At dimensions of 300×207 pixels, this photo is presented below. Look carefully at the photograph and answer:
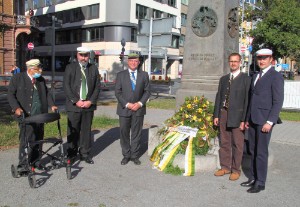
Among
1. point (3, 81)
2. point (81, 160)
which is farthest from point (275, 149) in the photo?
point (3, 81)

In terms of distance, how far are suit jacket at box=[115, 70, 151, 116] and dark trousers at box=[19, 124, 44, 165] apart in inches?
54.8

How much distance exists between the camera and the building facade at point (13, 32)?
31.5 meters

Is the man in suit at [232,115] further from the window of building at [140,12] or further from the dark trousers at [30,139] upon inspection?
the window of building at [140,12]

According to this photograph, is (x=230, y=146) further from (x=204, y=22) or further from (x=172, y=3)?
(x=172, y=3)

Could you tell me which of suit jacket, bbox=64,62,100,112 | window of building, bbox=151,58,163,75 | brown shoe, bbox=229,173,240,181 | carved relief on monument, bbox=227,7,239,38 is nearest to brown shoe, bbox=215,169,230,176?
brown shoe, bbox=229,173,240,181

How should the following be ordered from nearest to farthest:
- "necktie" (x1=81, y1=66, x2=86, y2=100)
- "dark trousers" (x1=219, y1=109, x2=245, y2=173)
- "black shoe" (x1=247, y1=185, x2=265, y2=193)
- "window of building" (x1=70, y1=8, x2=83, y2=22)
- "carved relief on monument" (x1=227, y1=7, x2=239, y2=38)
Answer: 1. "black shoe" (x1=247, y1=185, x2=265, y2=193)
2. "dark trousers" (x1=219, y1=109, x2=245, y2=173)
3. "necktie" (x1=81, y1=66, x2=86, y2=100)
4. "carved relief on monument" (x1=227, y1=7, x2=239, y2=38)
5. "window of building" (x1=70, y1=8, x2=83, y2=22)

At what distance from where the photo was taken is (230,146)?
5871 mm

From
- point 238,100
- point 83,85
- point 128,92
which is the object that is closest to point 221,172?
point 238,100

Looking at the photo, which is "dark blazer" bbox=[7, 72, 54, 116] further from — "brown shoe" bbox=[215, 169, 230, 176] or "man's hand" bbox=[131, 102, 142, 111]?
"brown shoe" bbox=[215, 169, 230, 176]

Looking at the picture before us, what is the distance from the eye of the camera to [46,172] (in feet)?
18.8

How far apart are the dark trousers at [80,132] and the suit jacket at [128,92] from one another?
0.59 metres

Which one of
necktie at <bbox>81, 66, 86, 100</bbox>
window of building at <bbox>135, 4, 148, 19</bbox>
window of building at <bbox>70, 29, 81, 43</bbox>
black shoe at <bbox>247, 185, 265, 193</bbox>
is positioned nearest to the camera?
black shoe at <bbox>247, 185, 265, 193</bbox>

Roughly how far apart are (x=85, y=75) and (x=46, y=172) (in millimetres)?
1746

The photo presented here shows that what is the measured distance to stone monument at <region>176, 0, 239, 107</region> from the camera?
755cm
